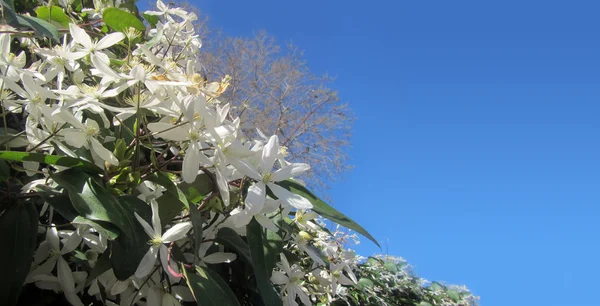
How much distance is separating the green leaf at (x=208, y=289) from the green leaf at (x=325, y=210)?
18 cm

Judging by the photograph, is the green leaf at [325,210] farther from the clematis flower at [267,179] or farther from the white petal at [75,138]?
the white petal at [75,138]

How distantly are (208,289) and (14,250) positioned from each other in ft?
0.81

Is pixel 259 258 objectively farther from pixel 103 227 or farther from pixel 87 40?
pixel 87 40

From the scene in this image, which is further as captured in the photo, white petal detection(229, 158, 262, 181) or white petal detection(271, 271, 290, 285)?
white petal detection(271, 271, 290, 285)

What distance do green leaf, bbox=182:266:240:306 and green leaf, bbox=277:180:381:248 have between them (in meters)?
0.18

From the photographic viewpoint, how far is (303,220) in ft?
3.02

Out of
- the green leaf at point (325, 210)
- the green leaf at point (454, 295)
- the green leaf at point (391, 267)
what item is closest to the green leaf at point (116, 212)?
the green leaf at point (325, 210)

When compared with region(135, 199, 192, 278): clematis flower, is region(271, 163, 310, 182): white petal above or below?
above

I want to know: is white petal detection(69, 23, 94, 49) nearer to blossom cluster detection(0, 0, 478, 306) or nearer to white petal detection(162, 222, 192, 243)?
blossom cluster detection(0, 0, 478, 306)

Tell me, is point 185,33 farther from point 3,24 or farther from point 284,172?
point 284,172

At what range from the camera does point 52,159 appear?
0.56m

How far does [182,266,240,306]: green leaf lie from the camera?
605 millimetres

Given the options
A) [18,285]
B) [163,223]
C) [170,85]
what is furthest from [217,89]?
[18,285]

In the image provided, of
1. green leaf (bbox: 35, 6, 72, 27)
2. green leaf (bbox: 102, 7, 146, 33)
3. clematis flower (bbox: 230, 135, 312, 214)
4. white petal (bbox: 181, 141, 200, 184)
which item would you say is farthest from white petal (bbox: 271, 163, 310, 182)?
green leaf (bbox: 35, 6, 72, 27)
